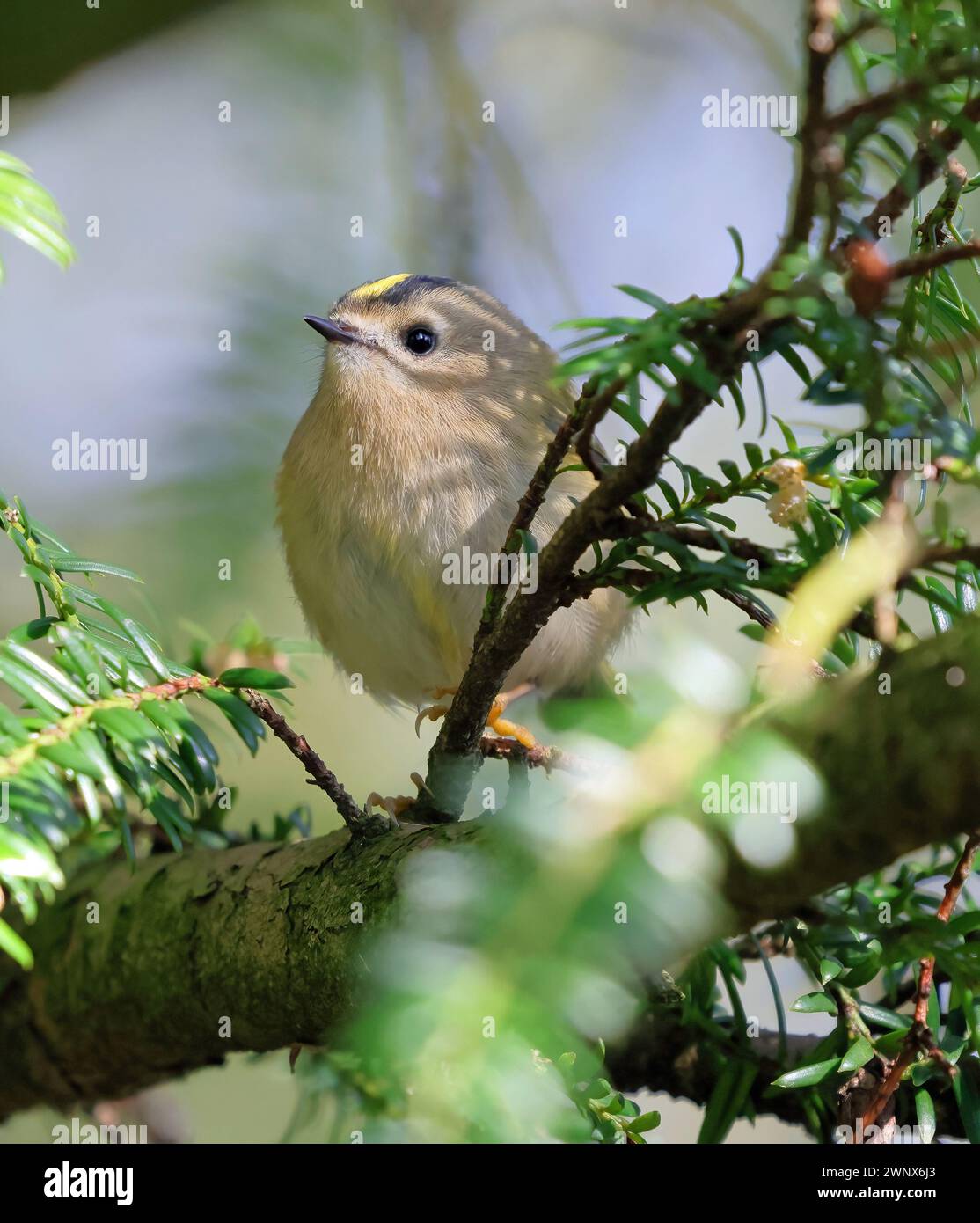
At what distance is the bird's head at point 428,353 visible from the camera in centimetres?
203

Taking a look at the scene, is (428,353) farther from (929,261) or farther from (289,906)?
(929,261)

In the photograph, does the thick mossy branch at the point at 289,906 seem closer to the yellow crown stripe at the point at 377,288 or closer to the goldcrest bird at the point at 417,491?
the goldcrest bird at the point at 417,491

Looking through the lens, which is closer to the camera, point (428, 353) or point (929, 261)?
point (929, 261)

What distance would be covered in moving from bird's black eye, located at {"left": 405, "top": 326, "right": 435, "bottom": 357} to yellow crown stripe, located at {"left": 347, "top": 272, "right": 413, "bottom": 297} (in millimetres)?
121

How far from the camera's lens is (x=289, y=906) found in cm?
133

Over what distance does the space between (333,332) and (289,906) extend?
44.3 inches

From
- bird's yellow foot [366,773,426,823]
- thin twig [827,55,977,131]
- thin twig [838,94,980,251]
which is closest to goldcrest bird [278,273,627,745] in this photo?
bird's yellow foot [366,773,426,823]

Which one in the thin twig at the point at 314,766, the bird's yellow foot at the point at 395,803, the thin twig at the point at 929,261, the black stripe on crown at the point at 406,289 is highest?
the black stripe on crown at the point at 406,289

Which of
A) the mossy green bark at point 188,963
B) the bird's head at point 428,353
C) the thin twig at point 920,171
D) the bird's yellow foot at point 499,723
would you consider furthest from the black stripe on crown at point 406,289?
the thin twig at point 920,171

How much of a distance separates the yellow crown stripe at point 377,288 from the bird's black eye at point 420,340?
12 centimetres

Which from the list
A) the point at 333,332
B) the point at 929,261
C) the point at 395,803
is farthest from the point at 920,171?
the point at 333,332

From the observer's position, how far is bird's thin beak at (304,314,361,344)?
206 cm
